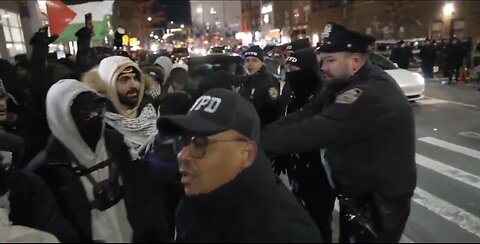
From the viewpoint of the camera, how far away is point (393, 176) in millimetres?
1623

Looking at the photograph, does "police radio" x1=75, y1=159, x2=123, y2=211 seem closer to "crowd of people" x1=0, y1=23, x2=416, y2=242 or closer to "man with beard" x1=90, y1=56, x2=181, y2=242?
"crowd of people" x1=0, y1=23, x2=416, y2=242

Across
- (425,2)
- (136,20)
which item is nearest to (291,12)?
(136,20)

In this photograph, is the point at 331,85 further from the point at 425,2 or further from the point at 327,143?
the point at 425,2

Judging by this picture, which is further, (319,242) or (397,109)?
(397,109)

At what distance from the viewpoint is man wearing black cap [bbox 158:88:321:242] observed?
1.11m

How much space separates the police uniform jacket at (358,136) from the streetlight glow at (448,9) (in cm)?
3354

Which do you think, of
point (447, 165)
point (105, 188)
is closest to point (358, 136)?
point (105, 188)

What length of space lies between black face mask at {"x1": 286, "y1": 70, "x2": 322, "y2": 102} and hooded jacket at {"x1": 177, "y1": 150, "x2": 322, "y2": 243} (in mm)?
2127

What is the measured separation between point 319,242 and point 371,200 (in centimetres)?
40

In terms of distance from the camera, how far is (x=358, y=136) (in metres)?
1.74

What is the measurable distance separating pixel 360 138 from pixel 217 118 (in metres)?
0.79

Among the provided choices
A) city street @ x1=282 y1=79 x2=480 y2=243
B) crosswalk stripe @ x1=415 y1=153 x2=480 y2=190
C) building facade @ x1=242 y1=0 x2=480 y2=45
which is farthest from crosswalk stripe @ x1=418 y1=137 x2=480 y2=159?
building facade @ x1=242 y1=0 x2=480 y2=45

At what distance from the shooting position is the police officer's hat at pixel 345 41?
6.49 ft

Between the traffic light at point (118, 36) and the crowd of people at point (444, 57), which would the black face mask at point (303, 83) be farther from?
the crowd of people at point (444, 57)
